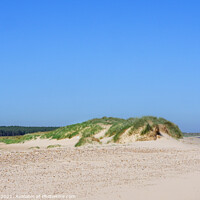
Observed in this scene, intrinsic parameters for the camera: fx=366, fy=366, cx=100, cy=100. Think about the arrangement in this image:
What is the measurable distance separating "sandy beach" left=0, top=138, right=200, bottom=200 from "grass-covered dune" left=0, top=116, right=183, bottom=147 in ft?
23.6

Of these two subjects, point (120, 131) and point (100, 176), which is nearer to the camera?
point (100, 176)

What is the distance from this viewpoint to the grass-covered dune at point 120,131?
A: 2153cm

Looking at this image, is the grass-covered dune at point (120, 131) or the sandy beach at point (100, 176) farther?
the grass-covered dune at point (120, 131)

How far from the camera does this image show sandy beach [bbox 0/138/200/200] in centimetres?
784

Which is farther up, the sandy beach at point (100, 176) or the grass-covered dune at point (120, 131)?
the grass-covered dune at point (120, 131)

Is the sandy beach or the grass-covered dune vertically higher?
the grass-covered dune

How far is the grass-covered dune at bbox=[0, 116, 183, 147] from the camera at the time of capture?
70.6 ft

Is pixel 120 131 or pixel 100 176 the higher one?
pixel 120 131

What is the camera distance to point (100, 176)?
9688mm

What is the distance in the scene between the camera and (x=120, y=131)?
22.4m

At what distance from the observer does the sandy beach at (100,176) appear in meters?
7.84

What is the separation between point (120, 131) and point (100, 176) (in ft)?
41.8

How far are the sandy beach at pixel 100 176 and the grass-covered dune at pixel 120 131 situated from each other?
7.19 m

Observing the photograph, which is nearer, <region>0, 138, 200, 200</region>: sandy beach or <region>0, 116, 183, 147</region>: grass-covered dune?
A: <region>0, 138, 200, 200</region>: sandy beach
